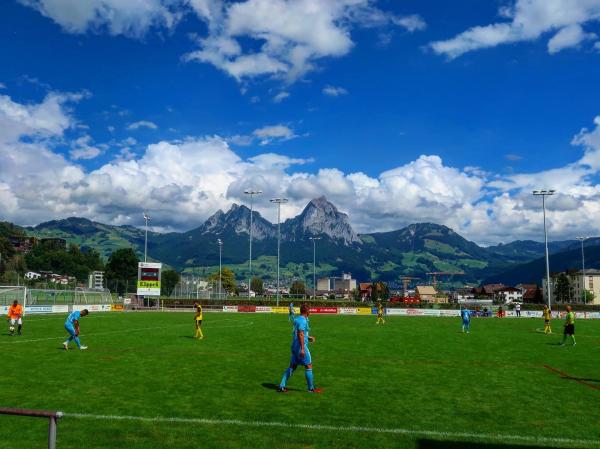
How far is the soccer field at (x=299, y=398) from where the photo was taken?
30.0 feet

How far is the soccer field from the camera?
360 inches

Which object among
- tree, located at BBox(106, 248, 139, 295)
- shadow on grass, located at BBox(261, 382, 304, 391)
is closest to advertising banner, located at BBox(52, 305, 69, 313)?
shadow on grass, located at BBox(261, 382, 304, 391)

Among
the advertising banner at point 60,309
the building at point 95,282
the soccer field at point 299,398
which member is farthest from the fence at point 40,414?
the building at point 95,282

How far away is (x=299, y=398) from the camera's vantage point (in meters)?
12.3

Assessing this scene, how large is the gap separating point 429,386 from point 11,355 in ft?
51.8

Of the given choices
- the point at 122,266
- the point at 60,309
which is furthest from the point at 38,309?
the point at 122,266

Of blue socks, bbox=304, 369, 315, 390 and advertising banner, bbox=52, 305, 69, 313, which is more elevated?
blue socks, bbox=304, 369, 315, 390

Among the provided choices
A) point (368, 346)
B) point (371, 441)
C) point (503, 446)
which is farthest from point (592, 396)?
point (368, 346)

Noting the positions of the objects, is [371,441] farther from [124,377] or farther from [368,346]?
[368,346]

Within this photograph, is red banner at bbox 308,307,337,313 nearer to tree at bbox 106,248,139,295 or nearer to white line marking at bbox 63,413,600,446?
white line marking at bbox 63,413,600,446

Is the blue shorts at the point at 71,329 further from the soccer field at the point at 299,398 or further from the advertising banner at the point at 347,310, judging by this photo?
the advertising banner at the point at 347,310

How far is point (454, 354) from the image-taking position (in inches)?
859

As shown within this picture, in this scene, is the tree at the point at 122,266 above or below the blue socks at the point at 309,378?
above

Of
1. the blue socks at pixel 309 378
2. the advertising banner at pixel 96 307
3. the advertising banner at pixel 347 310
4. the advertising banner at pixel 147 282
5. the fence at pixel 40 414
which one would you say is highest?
the advertising banner at pixel 147 282
